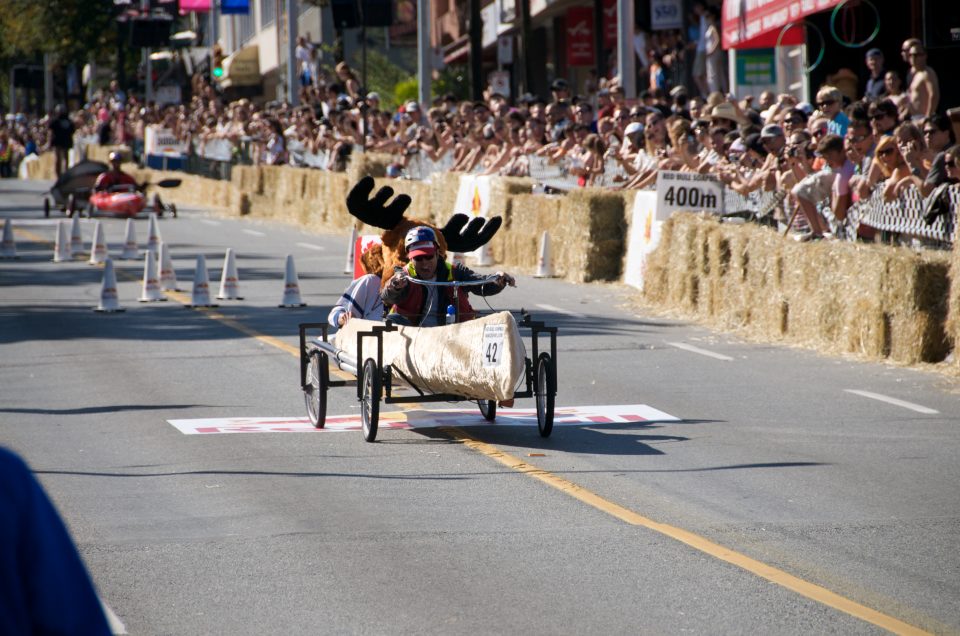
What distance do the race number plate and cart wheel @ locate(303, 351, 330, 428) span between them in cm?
133

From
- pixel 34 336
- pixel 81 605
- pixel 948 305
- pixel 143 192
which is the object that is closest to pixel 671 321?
pixel 948 305

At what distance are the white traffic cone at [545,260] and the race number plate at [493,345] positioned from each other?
1369 cm

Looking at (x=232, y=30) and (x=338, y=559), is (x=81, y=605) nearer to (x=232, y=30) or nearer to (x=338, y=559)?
(x=338, y=559)

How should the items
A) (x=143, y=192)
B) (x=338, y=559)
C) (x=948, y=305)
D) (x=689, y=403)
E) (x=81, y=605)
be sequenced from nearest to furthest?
(x=81, y=605)
(x=338, y=559)
(x=689, y=403)
(x=948, y=305)
(x=143, y=192)

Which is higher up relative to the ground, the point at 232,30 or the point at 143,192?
the point at 232,30

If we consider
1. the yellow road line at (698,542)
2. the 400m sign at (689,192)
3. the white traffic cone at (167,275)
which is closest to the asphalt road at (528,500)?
the yellow road line at (698,542)

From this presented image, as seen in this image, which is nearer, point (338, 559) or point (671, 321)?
point (338, 559)

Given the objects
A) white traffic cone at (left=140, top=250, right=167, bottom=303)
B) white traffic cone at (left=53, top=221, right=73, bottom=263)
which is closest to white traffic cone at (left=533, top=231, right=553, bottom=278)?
white traffic cone at (left=140, top=250, right=167, bottom=303)

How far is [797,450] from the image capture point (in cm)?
1012

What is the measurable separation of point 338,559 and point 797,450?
3797 mm

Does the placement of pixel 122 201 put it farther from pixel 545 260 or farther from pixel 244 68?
pixel 244 68

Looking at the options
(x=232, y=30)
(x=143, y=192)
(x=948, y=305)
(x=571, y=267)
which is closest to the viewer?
(x=948, y=305)

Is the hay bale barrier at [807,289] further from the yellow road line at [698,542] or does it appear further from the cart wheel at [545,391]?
the yellow road line at [698,542]

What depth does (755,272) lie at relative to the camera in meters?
16.9
